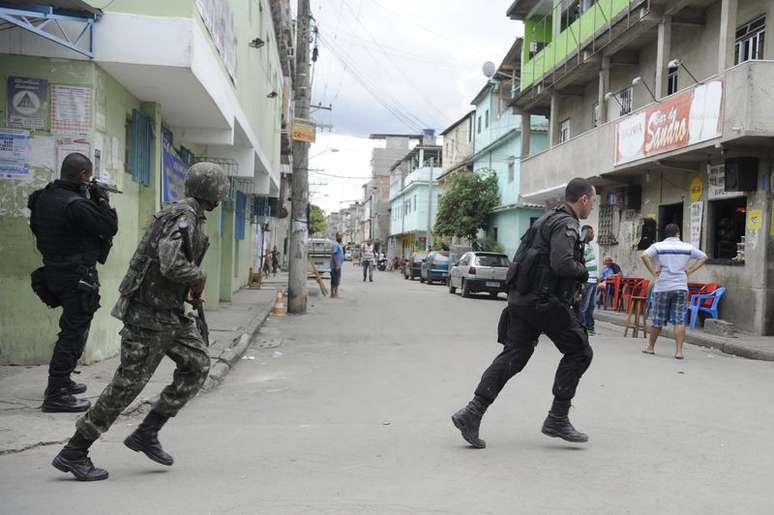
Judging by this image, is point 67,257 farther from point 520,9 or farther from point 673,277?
point 520,9

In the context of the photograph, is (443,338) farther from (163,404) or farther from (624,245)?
(624,245)

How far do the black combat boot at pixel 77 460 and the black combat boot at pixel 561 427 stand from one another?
10.0ft

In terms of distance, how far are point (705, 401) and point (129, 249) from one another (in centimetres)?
659

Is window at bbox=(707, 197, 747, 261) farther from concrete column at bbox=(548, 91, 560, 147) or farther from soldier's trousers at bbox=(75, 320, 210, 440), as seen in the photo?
soldier's trousers at bbox=(75, 320, 210, 440)

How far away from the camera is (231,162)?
562 inches

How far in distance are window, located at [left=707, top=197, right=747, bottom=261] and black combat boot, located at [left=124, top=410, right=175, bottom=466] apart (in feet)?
41.1

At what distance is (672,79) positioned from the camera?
57.7 ft

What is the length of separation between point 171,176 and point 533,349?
7784mm

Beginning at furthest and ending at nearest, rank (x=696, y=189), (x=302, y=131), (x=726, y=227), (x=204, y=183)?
(x=696, y=189) < (x=302, y=131) < (x=726, y=227) < (x=204, y=183)

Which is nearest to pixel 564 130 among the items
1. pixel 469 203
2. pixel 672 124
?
pixel 672 124

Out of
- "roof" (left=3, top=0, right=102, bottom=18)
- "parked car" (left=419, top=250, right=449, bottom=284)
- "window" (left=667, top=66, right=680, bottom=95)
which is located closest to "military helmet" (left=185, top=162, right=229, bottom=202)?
"roof" (left=3, top=0, right=102, bottom=18)

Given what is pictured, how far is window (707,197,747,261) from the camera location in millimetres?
13977

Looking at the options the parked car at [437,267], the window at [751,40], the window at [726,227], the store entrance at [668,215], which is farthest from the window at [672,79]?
the parked car at [437,267]

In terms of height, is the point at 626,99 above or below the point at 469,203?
above
